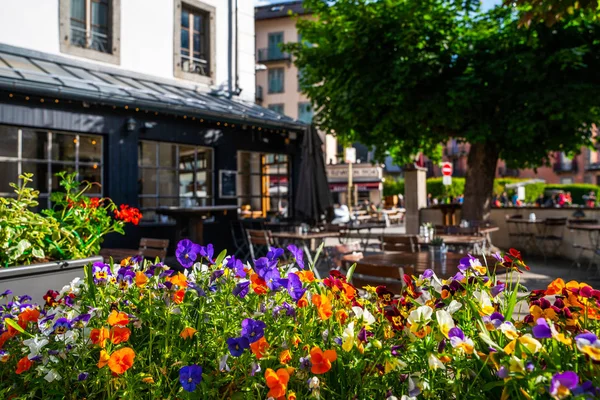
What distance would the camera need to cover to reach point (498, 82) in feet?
30.5

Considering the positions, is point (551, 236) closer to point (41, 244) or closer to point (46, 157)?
point (46, 157)

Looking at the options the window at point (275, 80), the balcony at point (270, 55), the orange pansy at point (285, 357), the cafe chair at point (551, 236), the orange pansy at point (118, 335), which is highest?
the balcony at point (270, 55)

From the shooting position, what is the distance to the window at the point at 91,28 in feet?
28.3

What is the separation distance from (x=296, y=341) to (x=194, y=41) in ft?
35.7

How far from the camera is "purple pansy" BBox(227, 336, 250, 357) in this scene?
1.08 metres

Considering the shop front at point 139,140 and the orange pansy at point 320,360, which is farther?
the shop front at point 139,140

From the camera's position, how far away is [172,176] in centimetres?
941

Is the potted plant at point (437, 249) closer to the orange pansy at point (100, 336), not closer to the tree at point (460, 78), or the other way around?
the orange pansy at point (100, 336)

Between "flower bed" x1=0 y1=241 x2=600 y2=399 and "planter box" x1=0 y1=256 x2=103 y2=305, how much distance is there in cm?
103

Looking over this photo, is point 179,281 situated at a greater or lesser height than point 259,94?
lesser

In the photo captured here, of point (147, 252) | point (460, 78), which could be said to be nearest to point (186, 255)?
point (147, 252)

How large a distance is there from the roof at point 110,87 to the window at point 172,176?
3.35 ft

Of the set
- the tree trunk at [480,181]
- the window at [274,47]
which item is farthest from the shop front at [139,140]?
the window at [274,47]

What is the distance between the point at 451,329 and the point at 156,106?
307 inches
